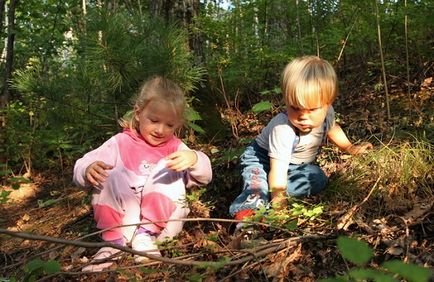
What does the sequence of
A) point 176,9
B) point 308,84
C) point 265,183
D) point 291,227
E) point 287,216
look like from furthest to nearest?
1. point 176,9
2. point 265,183
3. point 308,84
4. point 287,216
5. point 291,227

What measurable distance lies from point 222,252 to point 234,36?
3525 mm

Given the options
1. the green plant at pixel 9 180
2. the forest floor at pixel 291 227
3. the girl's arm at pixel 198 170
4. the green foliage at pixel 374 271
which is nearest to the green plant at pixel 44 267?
the forest floor at pixel 291 227

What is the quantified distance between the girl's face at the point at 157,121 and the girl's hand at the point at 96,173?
46 centimetres

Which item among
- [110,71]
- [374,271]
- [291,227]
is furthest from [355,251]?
[110,71]

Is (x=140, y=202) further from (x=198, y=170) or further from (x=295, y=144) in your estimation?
(x=295, y=144)

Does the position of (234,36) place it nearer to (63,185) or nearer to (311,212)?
(63,185)

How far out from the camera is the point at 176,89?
2.89m

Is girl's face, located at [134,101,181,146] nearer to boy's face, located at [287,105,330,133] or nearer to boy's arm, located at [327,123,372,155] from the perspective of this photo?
boy's face, located at [287,105,330,133]

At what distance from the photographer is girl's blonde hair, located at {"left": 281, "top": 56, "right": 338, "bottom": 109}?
8.77 feet

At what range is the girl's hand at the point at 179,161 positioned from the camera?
255 centimetres

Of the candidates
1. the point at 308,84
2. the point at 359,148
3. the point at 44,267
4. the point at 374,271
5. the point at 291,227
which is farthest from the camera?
the point at 359,148

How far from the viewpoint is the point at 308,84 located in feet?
8.78

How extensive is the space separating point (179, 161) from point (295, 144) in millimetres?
851

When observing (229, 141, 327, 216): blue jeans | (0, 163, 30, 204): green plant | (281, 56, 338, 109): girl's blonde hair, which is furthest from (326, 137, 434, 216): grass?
(0, 163, 30, 204): green plant
